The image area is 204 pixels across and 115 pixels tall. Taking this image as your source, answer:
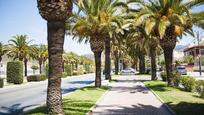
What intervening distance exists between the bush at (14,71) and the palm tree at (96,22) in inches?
579

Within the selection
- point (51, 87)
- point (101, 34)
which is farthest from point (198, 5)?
point (51, 87)

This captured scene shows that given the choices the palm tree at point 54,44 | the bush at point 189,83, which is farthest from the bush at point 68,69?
the palm tree at point 54,44

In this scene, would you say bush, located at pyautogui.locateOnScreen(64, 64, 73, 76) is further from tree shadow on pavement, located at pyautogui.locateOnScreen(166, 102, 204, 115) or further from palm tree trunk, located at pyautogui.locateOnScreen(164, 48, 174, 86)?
tree shadow on pavement, located at pyautogui.locateOnScreen(166, 102, 204, 115)

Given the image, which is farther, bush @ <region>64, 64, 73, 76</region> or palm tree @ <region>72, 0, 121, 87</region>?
bush @ <region>64, 64, 73, 76</region>

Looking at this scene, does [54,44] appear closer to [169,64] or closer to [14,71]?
[169,64]

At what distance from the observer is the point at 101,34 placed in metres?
28.4

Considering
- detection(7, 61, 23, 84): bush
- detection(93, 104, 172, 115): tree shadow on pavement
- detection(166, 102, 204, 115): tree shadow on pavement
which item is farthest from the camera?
detection(7, 61, 23, 84): bush

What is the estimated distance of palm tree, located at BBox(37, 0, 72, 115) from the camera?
13.0 meters

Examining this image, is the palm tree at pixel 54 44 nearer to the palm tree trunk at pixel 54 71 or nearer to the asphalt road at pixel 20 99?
the palm tree trunk at pixel 54 71

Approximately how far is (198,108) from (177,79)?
1355 centimetres

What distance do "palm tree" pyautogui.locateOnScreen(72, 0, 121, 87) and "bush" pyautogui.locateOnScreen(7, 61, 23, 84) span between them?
48.2 ft

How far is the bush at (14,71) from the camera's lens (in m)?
40.9

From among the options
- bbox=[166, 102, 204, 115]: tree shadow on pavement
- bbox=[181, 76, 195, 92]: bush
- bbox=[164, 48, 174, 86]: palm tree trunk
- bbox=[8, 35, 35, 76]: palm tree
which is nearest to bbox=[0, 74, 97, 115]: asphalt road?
bbox=[166, 102, 204, 115]: tree shadow on pavement

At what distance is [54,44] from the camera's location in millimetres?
13023
